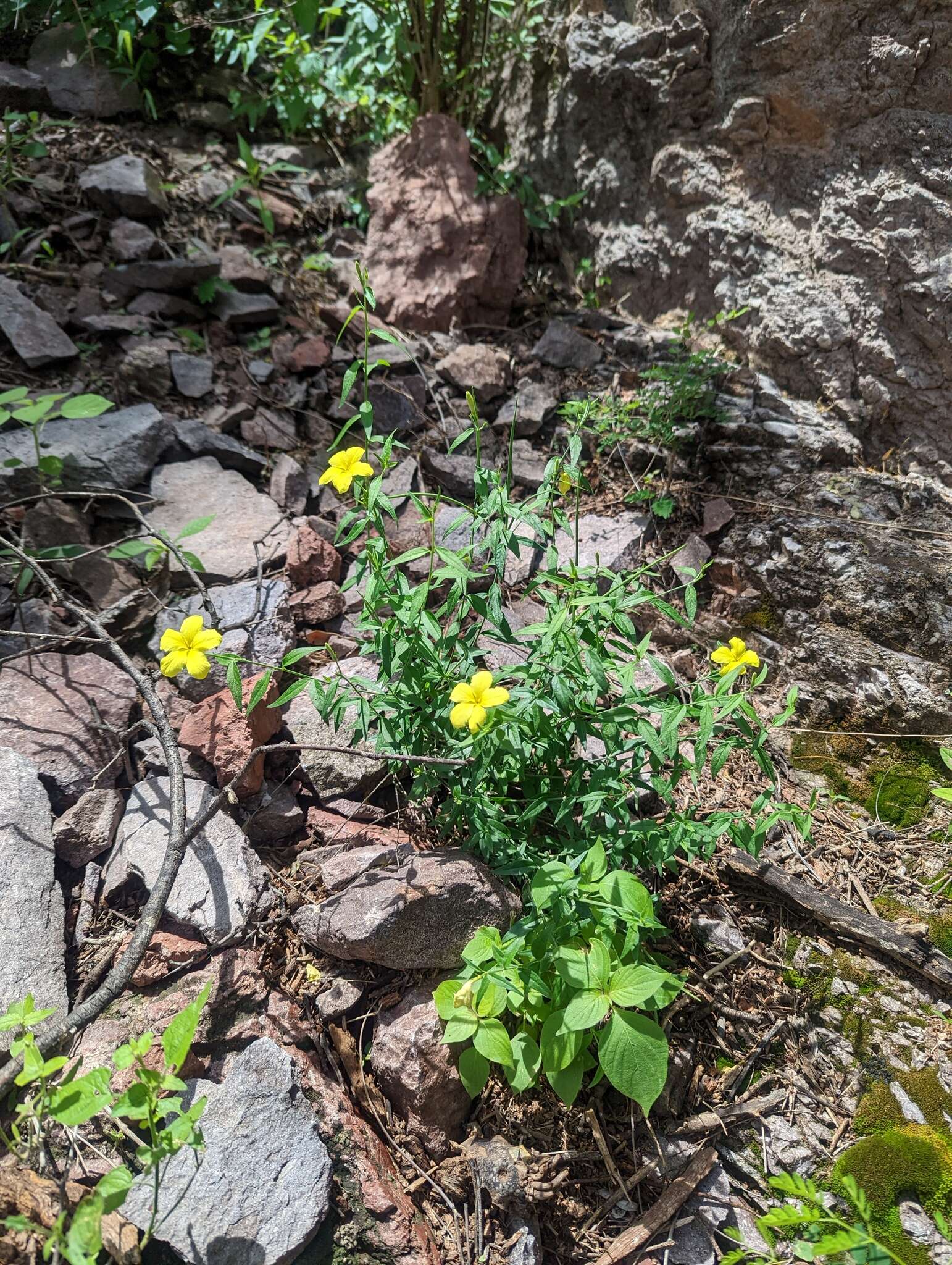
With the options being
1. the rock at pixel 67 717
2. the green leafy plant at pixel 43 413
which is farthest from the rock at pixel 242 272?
the rock at pixel 67 717

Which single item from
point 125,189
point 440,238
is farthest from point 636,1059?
point 125,189

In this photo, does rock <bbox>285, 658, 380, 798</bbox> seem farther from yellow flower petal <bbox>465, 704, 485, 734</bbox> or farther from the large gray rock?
the large gray rock

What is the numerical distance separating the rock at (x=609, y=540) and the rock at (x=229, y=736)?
1253 mm

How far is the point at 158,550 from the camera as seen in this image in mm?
2779

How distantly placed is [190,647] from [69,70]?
4.25 metres

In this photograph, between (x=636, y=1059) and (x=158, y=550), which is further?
(x=158, y=550)

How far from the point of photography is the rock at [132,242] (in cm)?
392

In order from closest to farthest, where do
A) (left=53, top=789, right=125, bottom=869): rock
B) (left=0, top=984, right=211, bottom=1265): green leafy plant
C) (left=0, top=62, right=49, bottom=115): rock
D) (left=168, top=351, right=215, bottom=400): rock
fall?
1. (left=0, top=984, right=211, bottom=1265): green leafy plant
2. (left=53, top=789, right=125, bottom=869): rock
3. (left=168, top=351, right=215, bottom=400): rock
4. (left=0, top=62, right=49, bottom=115): rock

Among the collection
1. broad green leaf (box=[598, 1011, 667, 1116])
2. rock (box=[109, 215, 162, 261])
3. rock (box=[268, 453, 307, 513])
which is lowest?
broad green leaf (box=[598, 1011, 667, 1116])

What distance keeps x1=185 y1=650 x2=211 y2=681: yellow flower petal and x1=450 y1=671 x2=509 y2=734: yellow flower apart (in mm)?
598

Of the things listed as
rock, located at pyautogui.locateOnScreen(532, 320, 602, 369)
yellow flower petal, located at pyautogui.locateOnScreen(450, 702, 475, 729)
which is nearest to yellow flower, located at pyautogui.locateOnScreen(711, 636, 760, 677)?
yellow flower petal, located at pyautogui.locateOnScreen(450, 702, 475, 729)

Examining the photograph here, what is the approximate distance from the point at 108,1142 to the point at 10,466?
227cm

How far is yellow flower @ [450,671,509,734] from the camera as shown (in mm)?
1779

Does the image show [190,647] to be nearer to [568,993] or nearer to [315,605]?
[315,605]
